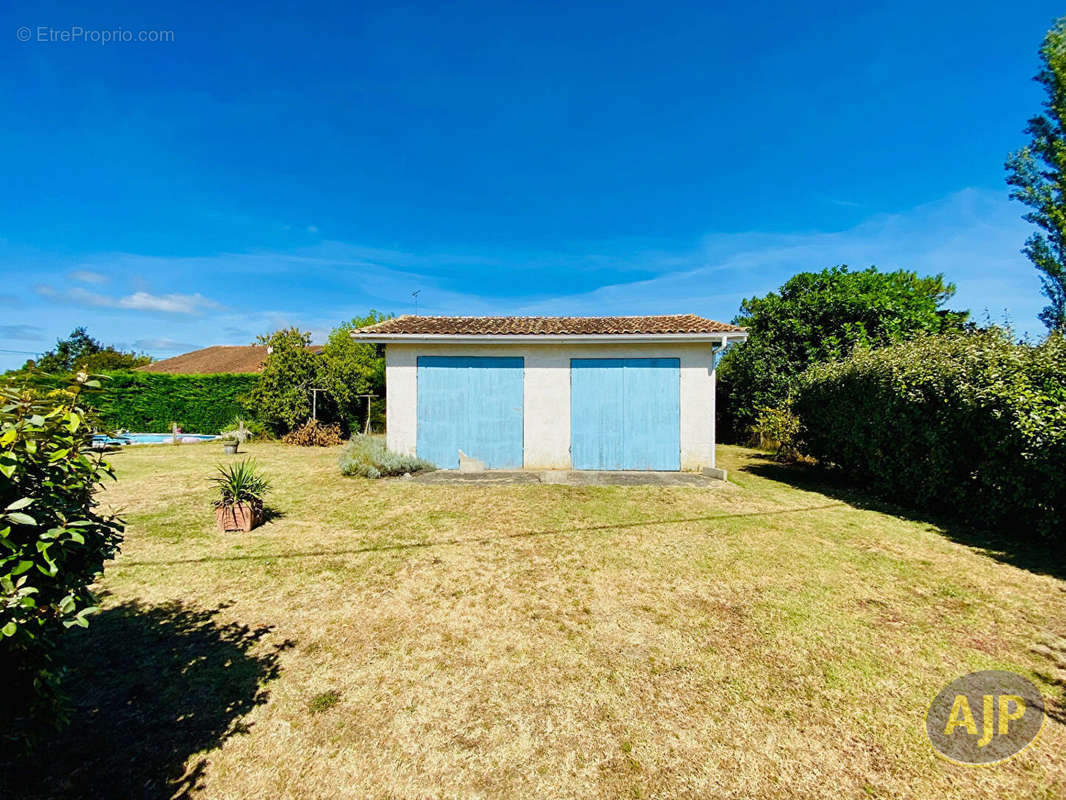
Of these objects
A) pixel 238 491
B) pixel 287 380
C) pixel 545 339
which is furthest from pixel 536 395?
pixel 287 380

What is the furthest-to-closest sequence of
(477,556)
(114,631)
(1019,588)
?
(477,556)
(1019,588)
(114,631)

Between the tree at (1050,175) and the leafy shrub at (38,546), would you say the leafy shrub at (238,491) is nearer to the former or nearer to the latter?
the leafy shrub at (38,546)

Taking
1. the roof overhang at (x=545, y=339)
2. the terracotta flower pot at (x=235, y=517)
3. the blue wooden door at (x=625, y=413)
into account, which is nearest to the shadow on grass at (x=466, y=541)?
the terracotta flower pot at (x=235, y=517)

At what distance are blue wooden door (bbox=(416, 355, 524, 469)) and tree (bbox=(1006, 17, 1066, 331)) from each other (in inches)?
582

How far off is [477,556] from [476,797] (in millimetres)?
3082

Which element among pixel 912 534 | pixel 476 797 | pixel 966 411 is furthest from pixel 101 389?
A: pixel 966 411

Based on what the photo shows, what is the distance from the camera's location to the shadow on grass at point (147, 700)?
221 cm

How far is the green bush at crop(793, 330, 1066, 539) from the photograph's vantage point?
5.24 metres

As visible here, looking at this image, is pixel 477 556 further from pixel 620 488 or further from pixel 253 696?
pixel 620 488

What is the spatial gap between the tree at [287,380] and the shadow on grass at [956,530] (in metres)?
15.1

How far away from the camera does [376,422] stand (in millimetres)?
17938

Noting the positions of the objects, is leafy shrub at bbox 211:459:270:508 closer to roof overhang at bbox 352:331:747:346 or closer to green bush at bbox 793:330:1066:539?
roof overhang at bbox 352:331:747:346

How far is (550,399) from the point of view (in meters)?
10.6

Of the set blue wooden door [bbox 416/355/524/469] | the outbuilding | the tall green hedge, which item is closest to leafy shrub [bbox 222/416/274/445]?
the tall green hedge
